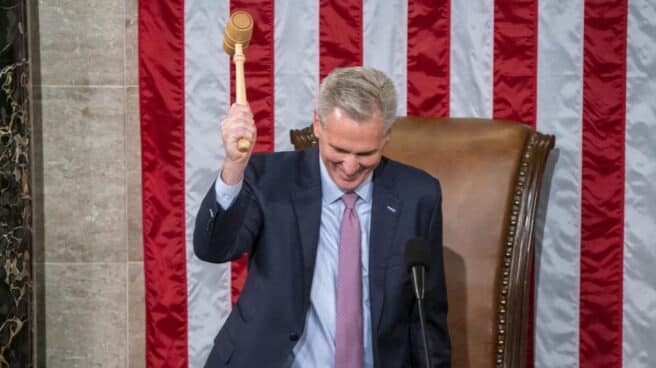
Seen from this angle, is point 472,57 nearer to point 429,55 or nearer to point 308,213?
point 429,55

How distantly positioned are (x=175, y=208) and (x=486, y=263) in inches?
45.7

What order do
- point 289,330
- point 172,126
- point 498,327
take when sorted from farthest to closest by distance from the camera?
point 172,126, point 498,327, point 289,330

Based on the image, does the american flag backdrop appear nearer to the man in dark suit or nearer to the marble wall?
the marble wall

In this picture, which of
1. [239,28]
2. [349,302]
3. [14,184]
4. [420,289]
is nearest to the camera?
[420,289]

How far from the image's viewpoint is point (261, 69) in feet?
11.2

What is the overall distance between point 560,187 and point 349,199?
1.29 m

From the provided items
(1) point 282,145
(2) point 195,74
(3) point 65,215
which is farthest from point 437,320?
(3) point 65,215

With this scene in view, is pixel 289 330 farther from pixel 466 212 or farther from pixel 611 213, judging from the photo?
pixel 611 213

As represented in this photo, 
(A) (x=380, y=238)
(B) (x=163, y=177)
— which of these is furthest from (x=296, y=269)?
(B) (x=163, y=177)

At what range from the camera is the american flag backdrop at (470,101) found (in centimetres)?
338

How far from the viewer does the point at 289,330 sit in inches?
91.9

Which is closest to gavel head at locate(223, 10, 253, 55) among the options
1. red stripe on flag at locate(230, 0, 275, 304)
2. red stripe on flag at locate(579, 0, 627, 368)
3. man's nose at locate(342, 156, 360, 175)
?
man's nose at locate(342, 156, 360, 175)

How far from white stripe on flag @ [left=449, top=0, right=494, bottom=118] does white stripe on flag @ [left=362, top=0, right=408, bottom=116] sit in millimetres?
183

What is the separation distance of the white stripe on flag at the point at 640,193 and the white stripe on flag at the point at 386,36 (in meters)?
0.82
